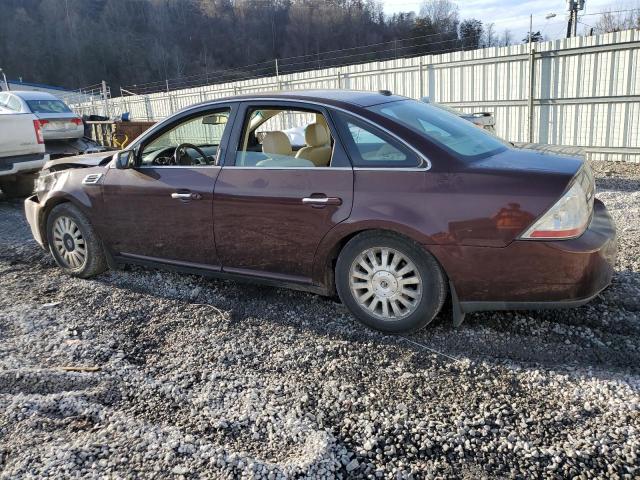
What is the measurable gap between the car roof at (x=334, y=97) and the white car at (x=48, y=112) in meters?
11.8

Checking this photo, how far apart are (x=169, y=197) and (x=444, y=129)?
219 cm

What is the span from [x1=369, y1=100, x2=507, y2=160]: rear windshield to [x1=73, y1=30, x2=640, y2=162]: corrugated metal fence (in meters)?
8.34

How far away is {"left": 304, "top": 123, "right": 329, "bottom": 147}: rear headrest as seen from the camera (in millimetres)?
4004

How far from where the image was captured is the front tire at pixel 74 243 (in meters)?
4.93

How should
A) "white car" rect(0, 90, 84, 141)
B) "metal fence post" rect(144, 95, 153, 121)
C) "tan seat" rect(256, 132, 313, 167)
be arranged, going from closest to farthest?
"tan seat" rect(256, 132, 313, 167), "white car" rect(0, 90, 84, 141), "metal fence post" rect(144, 95, 153, 121)

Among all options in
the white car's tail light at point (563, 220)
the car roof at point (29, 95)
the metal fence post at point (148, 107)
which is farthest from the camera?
the metal fence post at point (148, 107)

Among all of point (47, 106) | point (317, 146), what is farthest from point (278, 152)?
point (47, 106)

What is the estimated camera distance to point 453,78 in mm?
13570

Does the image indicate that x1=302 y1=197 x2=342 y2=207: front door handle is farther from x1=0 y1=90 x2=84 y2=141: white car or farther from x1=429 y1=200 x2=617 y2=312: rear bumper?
x1=0 y1=90 x2=84 y2=141: white car

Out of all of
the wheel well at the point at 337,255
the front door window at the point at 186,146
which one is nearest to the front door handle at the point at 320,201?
the wheel well at the point at 337,255

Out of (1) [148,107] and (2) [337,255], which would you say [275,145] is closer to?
(2) [337,255]

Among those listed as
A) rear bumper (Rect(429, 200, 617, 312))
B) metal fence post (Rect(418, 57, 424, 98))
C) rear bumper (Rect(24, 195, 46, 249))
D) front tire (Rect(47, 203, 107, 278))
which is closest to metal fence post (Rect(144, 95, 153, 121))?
metal fence post (Rect(418, 57, 424, 98))

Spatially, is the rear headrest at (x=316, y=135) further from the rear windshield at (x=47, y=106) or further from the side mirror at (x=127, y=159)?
the rear windshield at (x=47, y=106)

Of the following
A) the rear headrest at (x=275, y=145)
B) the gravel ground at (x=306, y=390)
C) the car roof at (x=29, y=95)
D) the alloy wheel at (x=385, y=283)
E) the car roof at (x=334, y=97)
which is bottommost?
the gravel ground at (x=306, y=390)
